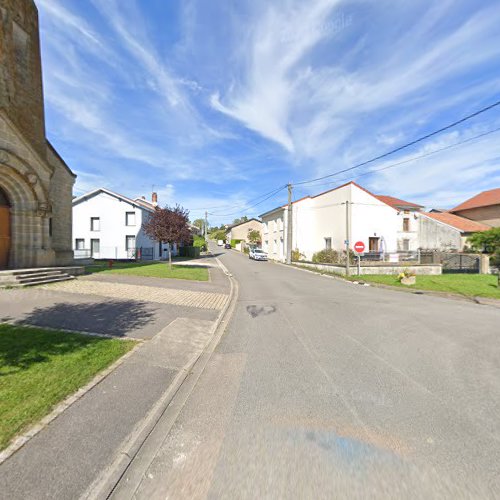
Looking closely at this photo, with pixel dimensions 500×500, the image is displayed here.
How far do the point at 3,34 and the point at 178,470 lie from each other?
59.5 feet

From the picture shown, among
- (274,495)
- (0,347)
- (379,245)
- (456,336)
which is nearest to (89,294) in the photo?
(0,347)

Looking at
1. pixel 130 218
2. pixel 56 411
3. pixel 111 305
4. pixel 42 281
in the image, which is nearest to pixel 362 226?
pixel 130 218

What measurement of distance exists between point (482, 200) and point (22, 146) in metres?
50.0

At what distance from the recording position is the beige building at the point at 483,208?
3559cm

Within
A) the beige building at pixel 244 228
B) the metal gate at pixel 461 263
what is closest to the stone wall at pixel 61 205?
the metal gate at pixel 461 263

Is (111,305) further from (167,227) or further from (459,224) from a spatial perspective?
(459,224)

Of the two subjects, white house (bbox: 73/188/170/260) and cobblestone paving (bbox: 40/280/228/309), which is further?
white house (bbox: 73/188/170/260)

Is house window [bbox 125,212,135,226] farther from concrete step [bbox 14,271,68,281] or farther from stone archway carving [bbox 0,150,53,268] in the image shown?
concrete step [bbox 14,271,68,281]

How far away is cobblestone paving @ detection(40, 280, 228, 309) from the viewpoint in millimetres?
8789

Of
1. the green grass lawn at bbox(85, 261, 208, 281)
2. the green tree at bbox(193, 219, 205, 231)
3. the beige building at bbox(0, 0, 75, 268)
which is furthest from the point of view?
the green tree at bbox(193, 219, 205, 231)

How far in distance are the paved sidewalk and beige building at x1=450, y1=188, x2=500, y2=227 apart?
45.1 metres

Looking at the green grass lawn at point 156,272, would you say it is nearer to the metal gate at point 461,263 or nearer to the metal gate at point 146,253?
the metal gate at point 146,253

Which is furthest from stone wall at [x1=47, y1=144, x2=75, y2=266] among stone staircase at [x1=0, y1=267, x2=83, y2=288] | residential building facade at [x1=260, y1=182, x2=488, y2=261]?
residential building facade at [x1=260, y1=182, x2=488, y2=261]

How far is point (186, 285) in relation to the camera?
1212 centimetres
